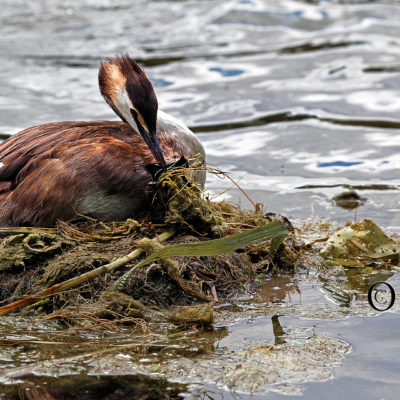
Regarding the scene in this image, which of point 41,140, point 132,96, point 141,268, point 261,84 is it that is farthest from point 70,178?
point 261,84

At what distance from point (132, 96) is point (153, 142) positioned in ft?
1.47

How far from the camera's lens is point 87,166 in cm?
534

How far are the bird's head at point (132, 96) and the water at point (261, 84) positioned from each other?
1632 mm

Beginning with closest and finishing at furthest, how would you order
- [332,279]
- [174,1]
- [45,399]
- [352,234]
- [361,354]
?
[45,399] → [361,354] → [332,279] → [352,234] → [174,1]

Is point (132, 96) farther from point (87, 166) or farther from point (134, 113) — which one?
point (87, 166)

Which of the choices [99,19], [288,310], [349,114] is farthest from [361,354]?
[99,19]

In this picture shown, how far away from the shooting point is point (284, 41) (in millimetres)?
14148

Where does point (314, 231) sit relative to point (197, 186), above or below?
below

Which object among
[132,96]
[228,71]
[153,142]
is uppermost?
[132,96]

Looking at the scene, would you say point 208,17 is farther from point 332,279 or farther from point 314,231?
point 332,279

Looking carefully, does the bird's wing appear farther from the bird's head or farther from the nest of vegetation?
the nest of vegetation

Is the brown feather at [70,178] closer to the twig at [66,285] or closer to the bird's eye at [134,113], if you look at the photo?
the bird's eye at [134,113]

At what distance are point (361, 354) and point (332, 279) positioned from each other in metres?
1.36

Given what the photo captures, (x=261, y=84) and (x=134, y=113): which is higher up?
(x=134, y=113)
